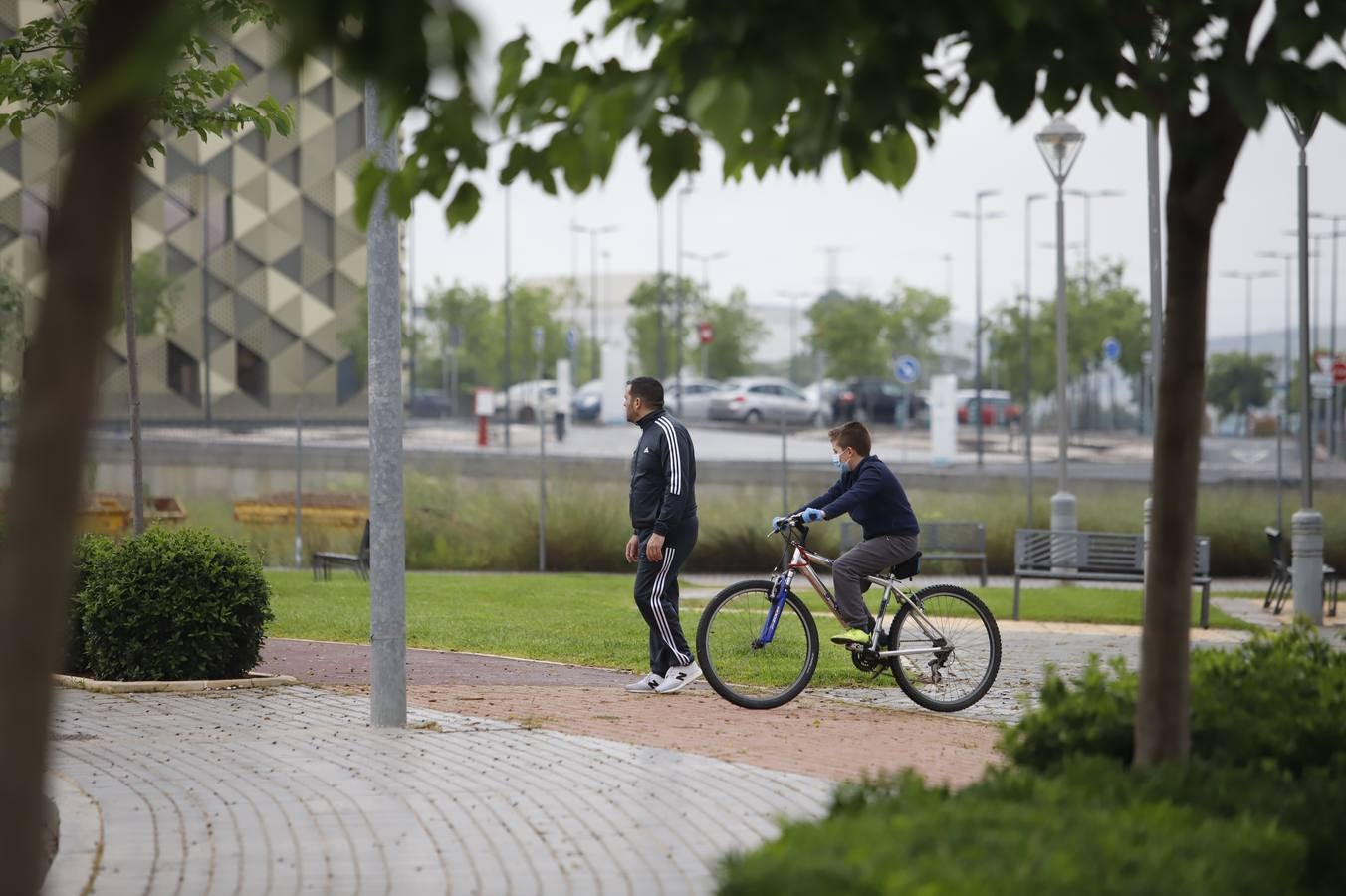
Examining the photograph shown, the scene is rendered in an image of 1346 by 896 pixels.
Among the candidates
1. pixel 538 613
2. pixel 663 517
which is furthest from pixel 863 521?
pixel 538 613

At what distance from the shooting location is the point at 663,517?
34.0 feet

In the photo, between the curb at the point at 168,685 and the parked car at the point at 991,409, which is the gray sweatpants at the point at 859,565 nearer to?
the curb at the point at 168,685

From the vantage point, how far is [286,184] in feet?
239

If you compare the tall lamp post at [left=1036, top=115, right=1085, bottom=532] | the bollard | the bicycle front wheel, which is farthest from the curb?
the tall lamp post at [left=1036, top=115, right=1085, bottom=532]

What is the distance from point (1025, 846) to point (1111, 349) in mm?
65765

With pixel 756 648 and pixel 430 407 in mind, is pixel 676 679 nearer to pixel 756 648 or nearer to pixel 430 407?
pixel 756 648

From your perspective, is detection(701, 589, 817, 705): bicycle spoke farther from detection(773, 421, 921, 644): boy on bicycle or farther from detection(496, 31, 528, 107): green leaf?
detection(496, 31, 528, 107): green leaf

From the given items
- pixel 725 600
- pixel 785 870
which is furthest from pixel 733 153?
pixel 725 600

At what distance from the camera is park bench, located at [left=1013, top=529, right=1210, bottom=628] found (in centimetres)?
1798

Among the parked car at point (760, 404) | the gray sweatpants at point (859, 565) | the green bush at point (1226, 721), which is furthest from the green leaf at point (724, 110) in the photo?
the parked car at point (760, 404)

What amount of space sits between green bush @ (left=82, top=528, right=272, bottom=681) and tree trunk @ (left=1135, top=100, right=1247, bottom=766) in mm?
6993

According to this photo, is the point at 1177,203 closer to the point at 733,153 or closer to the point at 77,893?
the point at 733,153

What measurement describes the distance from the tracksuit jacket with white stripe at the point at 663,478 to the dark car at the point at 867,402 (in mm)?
52443

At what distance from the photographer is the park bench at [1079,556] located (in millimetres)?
17984
